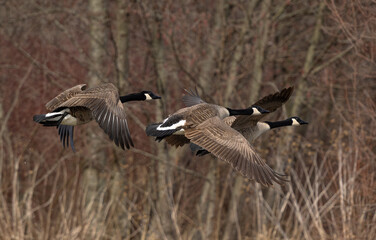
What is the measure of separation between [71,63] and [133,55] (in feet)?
4.13

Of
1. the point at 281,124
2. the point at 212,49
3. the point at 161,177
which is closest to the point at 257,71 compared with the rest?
the point at 212,49

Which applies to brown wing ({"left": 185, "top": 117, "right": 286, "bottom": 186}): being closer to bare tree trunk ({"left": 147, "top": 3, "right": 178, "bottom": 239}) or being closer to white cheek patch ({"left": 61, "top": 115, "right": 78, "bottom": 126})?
white cheek patch ({"left": 61, "top": 115, "right": 78, "bottom": 126})

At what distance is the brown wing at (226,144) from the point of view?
3.42 m

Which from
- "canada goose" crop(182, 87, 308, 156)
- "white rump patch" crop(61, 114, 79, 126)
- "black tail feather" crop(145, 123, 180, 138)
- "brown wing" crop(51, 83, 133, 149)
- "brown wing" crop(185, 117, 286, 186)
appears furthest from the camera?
"canada goose" crop(182, 87, 308, 156)

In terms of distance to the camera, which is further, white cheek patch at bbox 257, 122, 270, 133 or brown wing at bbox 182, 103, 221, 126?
white cheek patch at bbox 257, 122, 270, 133

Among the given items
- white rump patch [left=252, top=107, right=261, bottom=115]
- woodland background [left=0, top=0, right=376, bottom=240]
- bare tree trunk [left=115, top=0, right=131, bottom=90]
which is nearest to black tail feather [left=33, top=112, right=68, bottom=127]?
white rump patch [left=252, top=107, right=261, bottom=115]

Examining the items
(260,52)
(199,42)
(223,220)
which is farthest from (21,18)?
(223,220)

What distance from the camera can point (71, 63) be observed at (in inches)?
475

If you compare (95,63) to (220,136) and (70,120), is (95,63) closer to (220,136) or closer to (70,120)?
(70,120)

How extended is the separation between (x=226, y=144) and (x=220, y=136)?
6 cm

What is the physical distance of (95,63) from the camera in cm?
869

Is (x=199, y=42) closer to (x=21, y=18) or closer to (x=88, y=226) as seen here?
(x=21, y=18)

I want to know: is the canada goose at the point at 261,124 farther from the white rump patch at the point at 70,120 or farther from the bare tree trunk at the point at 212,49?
the bare tree trunk at the point at 212,49

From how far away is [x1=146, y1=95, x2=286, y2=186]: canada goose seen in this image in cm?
340
